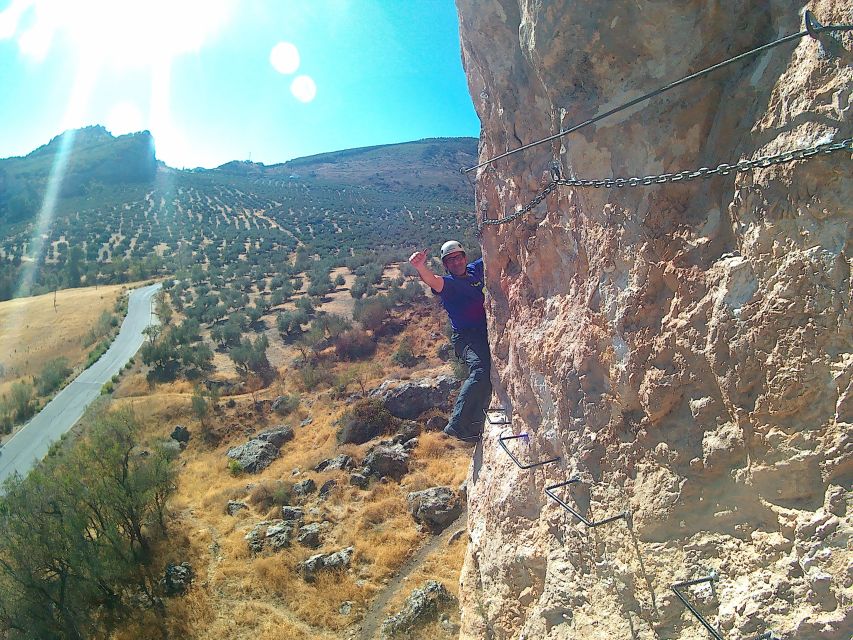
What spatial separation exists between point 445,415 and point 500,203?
10.4m

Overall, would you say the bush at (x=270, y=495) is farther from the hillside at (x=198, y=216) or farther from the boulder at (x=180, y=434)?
the hillside at (x=198, y=216)

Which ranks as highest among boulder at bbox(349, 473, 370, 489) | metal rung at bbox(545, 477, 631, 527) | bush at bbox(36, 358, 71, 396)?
metal rung at bbox(545, 477, 631, 527)

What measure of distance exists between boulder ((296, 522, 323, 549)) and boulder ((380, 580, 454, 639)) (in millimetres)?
2731

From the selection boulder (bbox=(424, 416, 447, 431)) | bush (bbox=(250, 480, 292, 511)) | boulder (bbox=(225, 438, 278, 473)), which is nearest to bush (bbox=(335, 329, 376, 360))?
boulder (bbox=(225, 438, 278, 473))

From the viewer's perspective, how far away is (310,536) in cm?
1025

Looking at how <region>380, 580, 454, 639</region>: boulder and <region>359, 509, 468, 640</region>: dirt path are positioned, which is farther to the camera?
<region>359, 509, 468, 640</region>: dirt path

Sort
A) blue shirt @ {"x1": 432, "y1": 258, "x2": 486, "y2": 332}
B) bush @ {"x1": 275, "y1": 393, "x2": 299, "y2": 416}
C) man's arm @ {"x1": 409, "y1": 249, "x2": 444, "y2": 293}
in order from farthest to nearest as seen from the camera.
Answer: bush @ {"x1": 275, "y1": 393, "x2": 299, "y2": 416} → blue shirt @ {"x1": 432, "y1": 258, "x2": 486, "y2": 332} → man's arm @ {"x1": 409, "y1": 249, "x2": 444, "y2": 293}

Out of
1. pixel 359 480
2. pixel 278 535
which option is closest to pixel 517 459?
pixel 278 535

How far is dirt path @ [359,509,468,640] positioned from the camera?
26.1ft

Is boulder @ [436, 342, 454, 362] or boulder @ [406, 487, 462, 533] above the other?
boulder @ [436, 342, 454, 362]

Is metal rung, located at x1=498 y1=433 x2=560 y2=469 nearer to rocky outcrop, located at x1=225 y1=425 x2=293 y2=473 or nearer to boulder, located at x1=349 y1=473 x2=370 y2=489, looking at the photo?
boulder, located at x1=349 y1=473 x2=370 y2=489

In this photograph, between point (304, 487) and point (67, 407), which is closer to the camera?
point (304, 487)

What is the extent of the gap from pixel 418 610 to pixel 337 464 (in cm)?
575

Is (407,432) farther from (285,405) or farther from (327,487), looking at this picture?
(285,405)
